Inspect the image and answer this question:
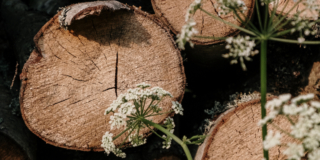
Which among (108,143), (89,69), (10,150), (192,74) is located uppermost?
(192,74)

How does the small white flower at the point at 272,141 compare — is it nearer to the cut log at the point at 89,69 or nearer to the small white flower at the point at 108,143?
the small white flower at the point at 108,143

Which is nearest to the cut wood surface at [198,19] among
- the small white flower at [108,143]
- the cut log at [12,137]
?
the small white flower at [108,143]

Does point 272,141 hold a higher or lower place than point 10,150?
higher

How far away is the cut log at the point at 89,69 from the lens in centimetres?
141

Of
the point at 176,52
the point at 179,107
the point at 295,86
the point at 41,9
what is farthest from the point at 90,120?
the point at 295,86

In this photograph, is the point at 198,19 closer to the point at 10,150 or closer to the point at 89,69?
the point at 89,69

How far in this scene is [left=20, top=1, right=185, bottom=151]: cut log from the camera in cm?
141

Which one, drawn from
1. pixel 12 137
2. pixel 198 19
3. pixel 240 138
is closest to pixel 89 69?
pixel 12 137

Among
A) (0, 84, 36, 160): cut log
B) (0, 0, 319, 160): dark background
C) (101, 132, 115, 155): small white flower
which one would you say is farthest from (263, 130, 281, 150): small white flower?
(0, 84, 36, 160): cut log

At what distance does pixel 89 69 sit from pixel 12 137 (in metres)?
0.75

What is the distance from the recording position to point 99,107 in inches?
56.7

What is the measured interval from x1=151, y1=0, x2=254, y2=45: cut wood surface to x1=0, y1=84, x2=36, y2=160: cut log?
1.40 meters

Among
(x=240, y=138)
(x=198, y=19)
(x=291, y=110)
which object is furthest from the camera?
(x=198, y=19)

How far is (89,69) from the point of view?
4.81 ft
